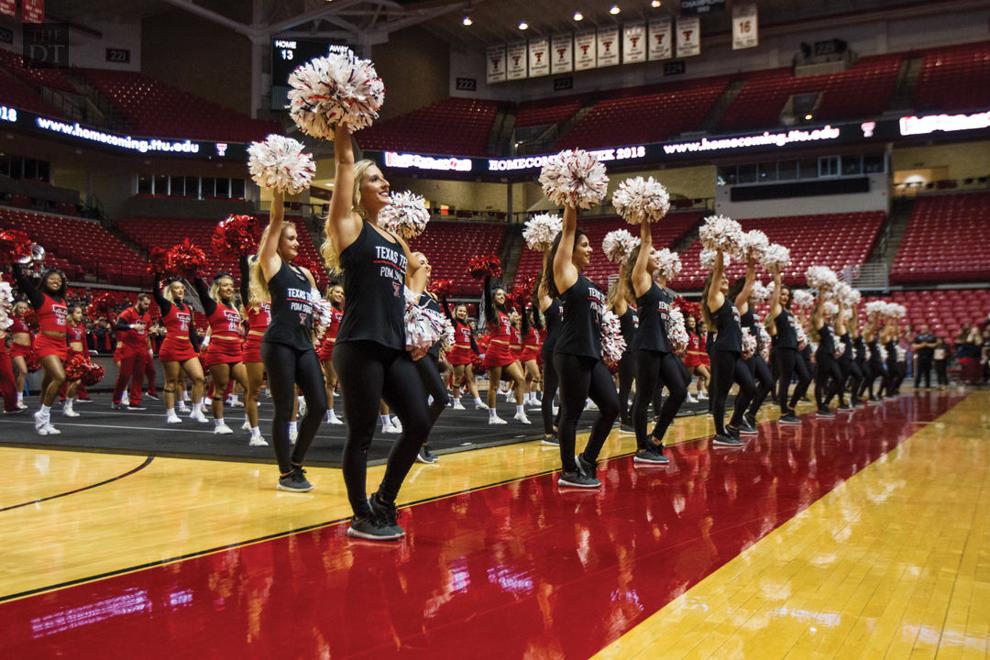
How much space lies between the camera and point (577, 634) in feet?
8.27

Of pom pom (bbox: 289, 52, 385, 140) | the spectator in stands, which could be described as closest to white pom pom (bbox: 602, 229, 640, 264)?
pom pom (bbox: 289, 52, 385, 140)

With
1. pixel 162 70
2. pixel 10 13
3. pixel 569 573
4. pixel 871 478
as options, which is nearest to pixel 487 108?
pixel 162 70

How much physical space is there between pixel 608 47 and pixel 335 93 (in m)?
31.0

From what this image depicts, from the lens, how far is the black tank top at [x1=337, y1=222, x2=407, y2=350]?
12.3ft

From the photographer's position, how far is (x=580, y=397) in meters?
5.43

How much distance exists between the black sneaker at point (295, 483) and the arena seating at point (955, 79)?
27.0m

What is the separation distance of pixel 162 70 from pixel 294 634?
1345 inches

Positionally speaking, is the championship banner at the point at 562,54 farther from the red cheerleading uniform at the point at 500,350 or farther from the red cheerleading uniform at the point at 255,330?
the red cheerleading uniform at the point at 255,330

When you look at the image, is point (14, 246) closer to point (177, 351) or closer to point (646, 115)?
point (177, 351)

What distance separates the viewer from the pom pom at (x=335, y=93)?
3553 mm

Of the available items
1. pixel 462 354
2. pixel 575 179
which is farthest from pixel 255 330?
pixel 462 354

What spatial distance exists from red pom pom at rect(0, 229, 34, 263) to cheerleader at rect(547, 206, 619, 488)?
4.75 m

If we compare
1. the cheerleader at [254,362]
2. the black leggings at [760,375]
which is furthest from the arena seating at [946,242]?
the cheerleader at [254,362]

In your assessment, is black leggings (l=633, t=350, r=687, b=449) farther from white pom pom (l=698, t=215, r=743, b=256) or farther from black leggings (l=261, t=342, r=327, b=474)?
black leggings (l=261, t=342, r=327, b=474)
